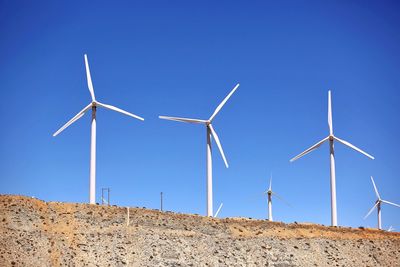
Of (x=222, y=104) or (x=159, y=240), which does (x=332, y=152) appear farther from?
(x=159, y=240)

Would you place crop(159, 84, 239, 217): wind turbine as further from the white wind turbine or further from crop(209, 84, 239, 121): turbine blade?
the white wind turbine

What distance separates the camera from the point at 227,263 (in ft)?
192

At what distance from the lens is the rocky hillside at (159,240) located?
5288 cm

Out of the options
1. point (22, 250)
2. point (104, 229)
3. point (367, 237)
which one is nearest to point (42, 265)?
point (22, 250)

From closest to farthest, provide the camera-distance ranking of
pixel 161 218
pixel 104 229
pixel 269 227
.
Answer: pixel 104 229
pixel 161 218
pixel 269 227

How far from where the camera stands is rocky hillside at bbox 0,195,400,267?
52.9 meters

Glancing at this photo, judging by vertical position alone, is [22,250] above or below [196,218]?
below

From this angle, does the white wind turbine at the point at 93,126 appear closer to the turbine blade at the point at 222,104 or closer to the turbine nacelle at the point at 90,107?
the turbine nacelle at the point at 90,107

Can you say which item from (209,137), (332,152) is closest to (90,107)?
(209,137)

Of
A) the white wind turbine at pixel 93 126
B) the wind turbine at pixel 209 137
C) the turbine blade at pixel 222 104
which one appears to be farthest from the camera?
the turbine blade at pixel 222 104

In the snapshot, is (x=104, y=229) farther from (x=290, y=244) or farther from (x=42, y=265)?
(x=290, y=244)

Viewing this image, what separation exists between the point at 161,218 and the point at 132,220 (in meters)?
3.10

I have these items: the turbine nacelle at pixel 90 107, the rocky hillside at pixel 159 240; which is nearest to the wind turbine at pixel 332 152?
the rocky hillside at pixel 159 240

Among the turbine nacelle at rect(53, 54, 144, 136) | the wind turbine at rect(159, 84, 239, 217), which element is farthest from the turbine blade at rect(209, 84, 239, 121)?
the turbine nacelle at rect(53, 54, 144, 136)
